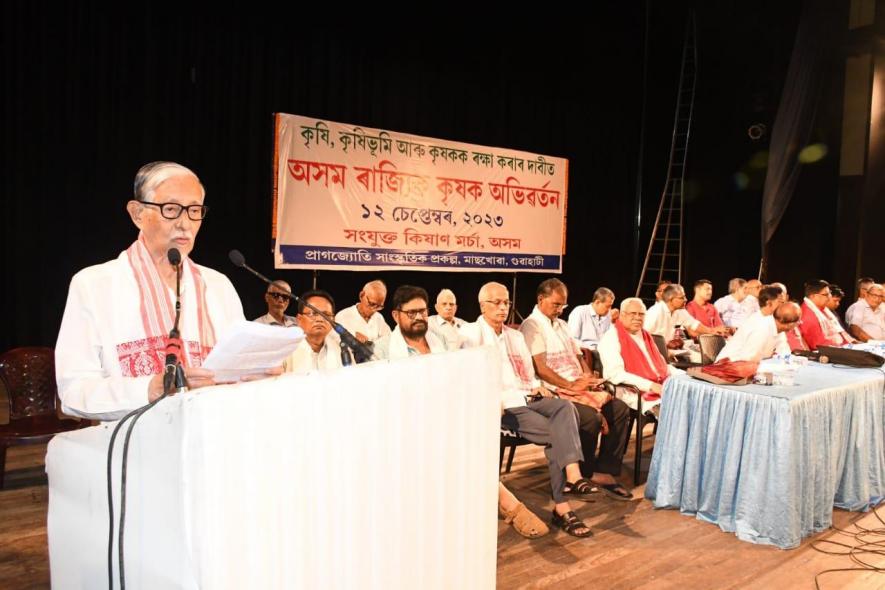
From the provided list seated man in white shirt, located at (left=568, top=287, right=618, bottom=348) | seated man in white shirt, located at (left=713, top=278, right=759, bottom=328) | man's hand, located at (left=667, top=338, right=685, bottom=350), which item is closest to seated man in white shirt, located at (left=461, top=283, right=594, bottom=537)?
seated man in white shirt, located at (left=568, top=287, right=618, bottom=348)

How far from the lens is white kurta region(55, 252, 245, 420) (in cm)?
147

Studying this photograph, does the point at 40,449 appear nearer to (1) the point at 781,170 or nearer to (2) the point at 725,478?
(2) the point at 725,478

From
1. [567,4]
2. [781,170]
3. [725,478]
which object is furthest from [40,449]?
[781,170]

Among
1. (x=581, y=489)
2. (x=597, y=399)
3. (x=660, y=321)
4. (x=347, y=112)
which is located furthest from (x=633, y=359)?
(x=347, y=112)

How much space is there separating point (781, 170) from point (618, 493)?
6.54m

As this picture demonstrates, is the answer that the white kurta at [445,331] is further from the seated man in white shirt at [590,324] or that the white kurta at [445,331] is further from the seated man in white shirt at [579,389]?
the seated man in white shirt at [590,324]

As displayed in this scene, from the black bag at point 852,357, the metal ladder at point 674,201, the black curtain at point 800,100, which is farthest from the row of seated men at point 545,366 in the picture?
the black curtain at point 800,100

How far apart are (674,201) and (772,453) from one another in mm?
7338

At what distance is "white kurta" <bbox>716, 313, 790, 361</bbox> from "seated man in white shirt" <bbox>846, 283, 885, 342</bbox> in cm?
338

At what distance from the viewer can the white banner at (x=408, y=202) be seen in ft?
20.4

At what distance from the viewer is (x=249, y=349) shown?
1.29 m

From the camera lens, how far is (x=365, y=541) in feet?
4.22

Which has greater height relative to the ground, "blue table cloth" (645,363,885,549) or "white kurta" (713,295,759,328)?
"white kurta" (713,295,759,328)

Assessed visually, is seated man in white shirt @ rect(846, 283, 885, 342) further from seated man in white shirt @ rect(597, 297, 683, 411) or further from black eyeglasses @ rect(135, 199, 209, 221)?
black eyeglasses @ rect(135, 199, 209, 221)
